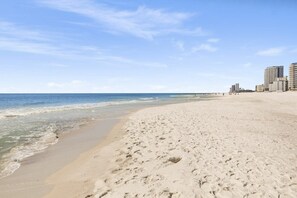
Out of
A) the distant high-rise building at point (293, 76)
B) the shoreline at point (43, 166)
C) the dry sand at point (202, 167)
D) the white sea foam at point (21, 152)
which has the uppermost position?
the distant high-rise building at point (293, 76)

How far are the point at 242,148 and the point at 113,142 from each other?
570 cm

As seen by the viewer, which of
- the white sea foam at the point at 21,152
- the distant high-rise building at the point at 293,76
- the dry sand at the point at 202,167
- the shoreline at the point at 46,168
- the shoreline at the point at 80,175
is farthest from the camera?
the distant high-rise building at the point at 293,76

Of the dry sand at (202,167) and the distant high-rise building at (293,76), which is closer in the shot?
the dry sand at (202,167)

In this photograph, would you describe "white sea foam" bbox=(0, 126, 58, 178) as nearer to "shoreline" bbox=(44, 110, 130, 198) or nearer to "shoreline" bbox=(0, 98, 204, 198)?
"shoreline" bbox=(0, 98, 204, 198)

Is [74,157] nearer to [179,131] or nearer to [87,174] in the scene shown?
[87,174]

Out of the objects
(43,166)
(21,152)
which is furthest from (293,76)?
(43,166)

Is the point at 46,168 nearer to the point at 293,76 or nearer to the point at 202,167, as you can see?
the point at 202,167

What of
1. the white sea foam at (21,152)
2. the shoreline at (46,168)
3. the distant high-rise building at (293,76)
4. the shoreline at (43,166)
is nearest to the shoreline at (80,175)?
the shoreline at (46,168)

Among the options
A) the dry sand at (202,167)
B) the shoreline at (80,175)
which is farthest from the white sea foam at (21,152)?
the dry sand at (202,167)

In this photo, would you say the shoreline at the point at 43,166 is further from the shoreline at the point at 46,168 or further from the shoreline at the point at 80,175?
the shoreline at the point at 80,175

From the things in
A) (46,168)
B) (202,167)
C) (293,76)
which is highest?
(293,76)

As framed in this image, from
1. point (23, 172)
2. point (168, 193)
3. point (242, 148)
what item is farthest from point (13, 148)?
point (242, 148)

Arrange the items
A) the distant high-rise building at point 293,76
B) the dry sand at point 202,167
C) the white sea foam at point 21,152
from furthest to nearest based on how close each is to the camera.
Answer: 1. the distant high-rise building at point 293,76
2. the white sea foam at point 21,152
3. the dry sand at point 202,167

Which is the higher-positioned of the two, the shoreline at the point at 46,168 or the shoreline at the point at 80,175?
the shoreline at the point at 80,175
